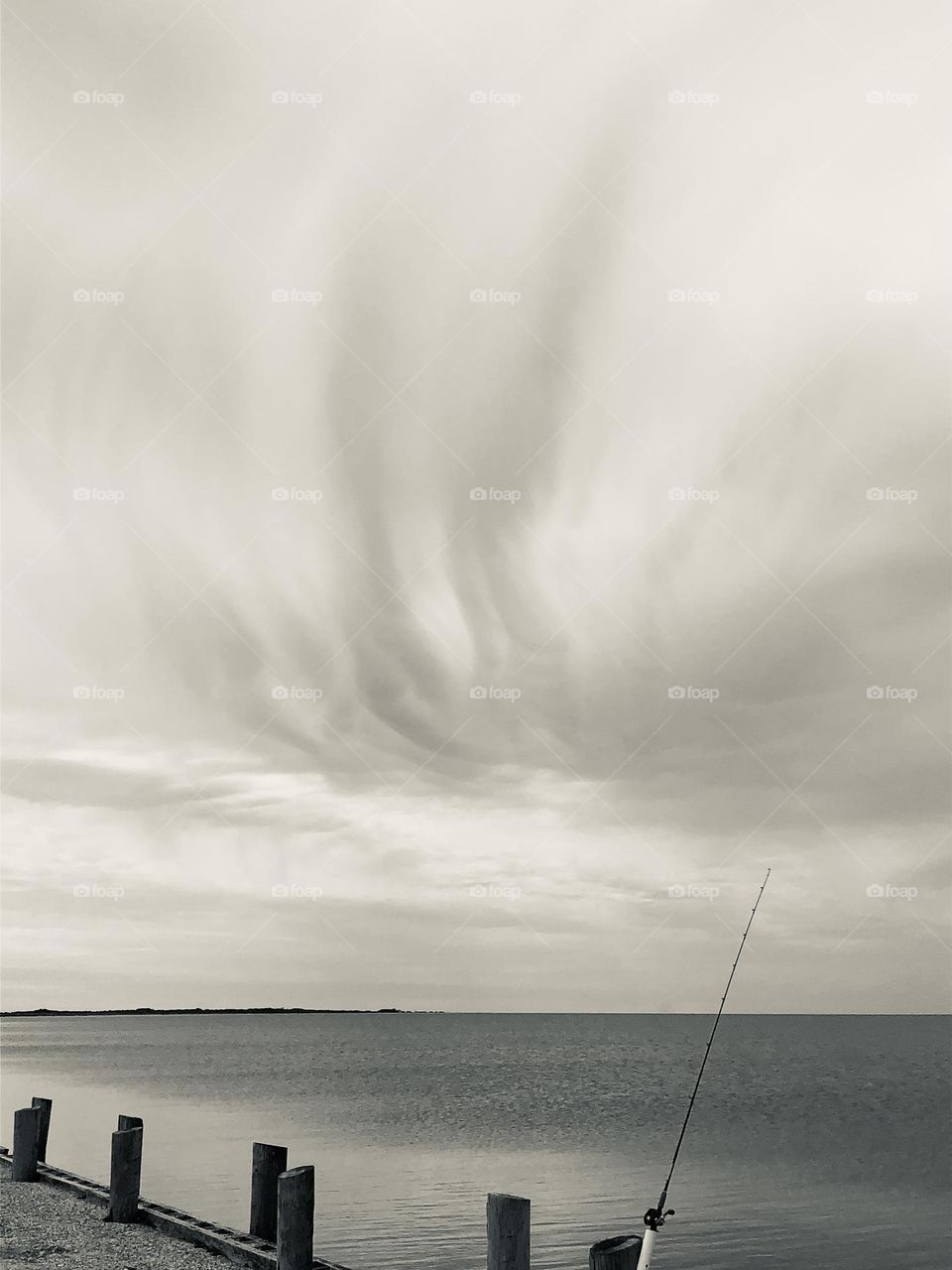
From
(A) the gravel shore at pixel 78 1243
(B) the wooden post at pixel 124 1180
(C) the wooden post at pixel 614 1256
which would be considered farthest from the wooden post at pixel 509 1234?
(B) the wooden post at pixel 124 1180

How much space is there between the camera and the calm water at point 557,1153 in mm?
23422

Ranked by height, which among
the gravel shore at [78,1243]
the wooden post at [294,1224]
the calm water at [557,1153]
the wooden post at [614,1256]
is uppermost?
the wooden post at [614,1256]

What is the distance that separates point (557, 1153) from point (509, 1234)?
102 feet

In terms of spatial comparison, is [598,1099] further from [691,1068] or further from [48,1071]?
[48,1071]

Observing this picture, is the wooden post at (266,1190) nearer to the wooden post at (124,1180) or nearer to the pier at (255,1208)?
the pier at (255,1208)

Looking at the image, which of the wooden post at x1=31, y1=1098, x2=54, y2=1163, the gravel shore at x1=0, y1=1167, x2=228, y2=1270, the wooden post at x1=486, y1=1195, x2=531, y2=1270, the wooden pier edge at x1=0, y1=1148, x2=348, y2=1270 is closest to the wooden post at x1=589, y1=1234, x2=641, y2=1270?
the wooden post at x1=486, y1=1195, x2=531, y2=1270

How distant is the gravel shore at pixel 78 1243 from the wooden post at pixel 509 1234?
4485mm

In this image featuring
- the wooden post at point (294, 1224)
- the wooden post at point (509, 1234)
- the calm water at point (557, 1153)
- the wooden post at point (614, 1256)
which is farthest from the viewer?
the calm water at point (557, 1153)

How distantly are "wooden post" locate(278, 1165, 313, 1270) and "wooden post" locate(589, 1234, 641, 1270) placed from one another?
4546 millimetres

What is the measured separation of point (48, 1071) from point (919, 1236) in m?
80.0

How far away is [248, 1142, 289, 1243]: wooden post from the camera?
13.2 meters

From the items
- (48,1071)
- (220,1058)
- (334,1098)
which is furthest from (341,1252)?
(220,1058)

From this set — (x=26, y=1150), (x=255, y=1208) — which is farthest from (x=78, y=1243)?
(x=26, y=1150)

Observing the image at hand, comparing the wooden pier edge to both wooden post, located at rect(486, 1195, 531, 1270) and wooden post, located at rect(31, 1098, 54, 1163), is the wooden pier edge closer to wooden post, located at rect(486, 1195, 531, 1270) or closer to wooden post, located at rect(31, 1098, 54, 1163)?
wooden post, located at rect(31, 1098, 54, 1163)
